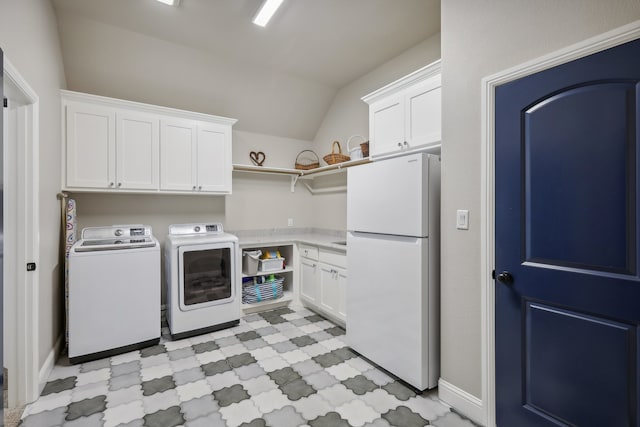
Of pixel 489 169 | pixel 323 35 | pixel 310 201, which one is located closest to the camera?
pixel 489 169

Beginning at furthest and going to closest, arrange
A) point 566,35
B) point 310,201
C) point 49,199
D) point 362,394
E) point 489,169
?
point 310,201
point 49,199
point 362,394
point 489,169
point 566,35

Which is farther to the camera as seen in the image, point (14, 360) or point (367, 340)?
point (367, 340)

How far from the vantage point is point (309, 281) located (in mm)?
3492

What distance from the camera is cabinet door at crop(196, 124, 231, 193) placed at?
3.29 meters

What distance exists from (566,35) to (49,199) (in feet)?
11.0

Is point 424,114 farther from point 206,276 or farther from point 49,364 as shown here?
point 49,364

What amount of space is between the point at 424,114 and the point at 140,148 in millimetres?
2623

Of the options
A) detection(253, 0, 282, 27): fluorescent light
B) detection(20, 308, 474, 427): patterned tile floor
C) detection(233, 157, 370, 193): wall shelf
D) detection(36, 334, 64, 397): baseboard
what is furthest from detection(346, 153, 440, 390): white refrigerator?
detection(36, 334, 64, 397): baseboard

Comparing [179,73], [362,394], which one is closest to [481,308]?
[362,394]

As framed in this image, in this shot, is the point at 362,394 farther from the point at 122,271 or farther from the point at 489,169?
the point at 122,271

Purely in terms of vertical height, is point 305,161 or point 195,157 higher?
point 305,161

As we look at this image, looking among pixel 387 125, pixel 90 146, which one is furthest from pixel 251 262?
pixel 387 125

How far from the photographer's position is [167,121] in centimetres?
309

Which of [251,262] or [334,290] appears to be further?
[251,262]
